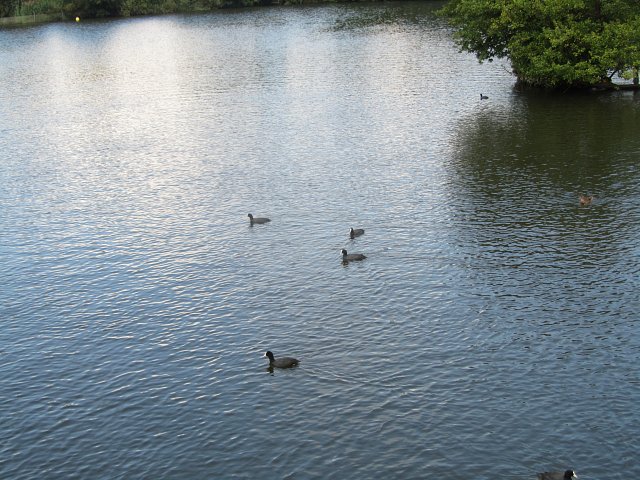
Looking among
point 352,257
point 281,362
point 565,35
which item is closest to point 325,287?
point 352,257

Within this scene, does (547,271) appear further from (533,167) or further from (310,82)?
(310,82)

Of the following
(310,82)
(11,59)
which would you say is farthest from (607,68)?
(11,59)

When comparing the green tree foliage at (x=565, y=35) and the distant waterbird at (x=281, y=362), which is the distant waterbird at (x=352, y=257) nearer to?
the distant waterbird at (x=281, y=362)

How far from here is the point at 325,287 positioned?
161 feet

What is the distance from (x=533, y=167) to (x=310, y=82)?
45.4 m

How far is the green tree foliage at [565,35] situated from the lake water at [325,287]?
10.9 ft

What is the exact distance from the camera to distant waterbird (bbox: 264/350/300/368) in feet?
132

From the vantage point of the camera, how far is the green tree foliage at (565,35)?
8562 cm

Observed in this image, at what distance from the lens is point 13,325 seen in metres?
46.9

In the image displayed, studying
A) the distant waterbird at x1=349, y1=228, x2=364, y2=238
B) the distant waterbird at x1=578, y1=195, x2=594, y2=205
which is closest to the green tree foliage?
the distant waterbird at x1=578, y1=195, x2=594, y2=205

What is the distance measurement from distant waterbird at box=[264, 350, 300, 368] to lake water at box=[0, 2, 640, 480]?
0.55m

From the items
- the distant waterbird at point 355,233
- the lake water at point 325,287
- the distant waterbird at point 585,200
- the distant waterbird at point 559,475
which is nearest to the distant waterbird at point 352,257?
the lake water at point 325,287

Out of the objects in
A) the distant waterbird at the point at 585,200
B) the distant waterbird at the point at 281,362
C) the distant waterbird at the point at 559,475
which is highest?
the distant waterbird at the point at 585,200

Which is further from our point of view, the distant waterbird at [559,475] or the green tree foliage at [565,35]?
the green tree foliage at [565,35]
